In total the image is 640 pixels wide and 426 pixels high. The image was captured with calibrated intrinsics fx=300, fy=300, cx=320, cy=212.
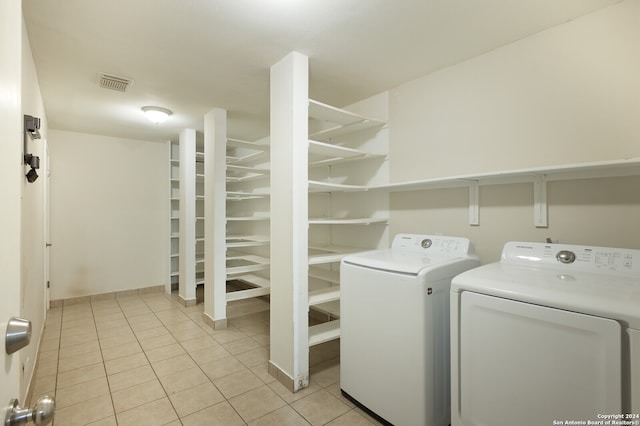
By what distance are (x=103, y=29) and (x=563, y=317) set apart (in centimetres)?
284

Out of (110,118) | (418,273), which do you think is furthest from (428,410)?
(110,118)

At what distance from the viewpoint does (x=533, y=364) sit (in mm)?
1207

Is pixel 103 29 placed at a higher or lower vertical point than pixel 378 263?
higher

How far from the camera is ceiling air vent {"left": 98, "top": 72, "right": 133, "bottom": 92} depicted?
8.22 feet

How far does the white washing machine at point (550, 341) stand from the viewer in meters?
1.04

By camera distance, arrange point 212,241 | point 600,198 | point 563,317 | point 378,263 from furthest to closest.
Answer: point 212,241
point 378,263
point 600,198
point 563,317

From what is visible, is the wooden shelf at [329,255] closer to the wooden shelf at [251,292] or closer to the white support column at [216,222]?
the wooden shelf at [251,292]

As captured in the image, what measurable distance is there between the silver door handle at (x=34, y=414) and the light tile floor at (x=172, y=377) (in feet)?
4.93

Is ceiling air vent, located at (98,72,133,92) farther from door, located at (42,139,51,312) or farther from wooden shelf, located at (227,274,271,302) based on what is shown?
wooden shelf, located at (227,274,271,302)

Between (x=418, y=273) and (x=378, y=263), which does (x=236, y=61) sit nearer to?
(x=378, y=263)

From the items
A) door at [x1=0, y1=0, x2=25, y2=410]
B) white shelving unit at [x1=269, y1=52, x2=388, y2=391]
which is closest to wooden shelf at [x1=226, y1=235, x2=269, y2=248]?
white shelving unit at [x1=269, y1=52, x2=388, y2=391]

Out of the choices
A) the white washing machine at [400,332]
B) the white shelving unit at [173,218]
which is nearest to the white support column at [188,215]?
the white shelving unit at [173,218]

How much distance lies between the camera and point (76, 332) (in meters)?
3.21

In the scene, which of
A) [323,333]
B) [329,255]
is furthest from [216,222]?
[323,333]
